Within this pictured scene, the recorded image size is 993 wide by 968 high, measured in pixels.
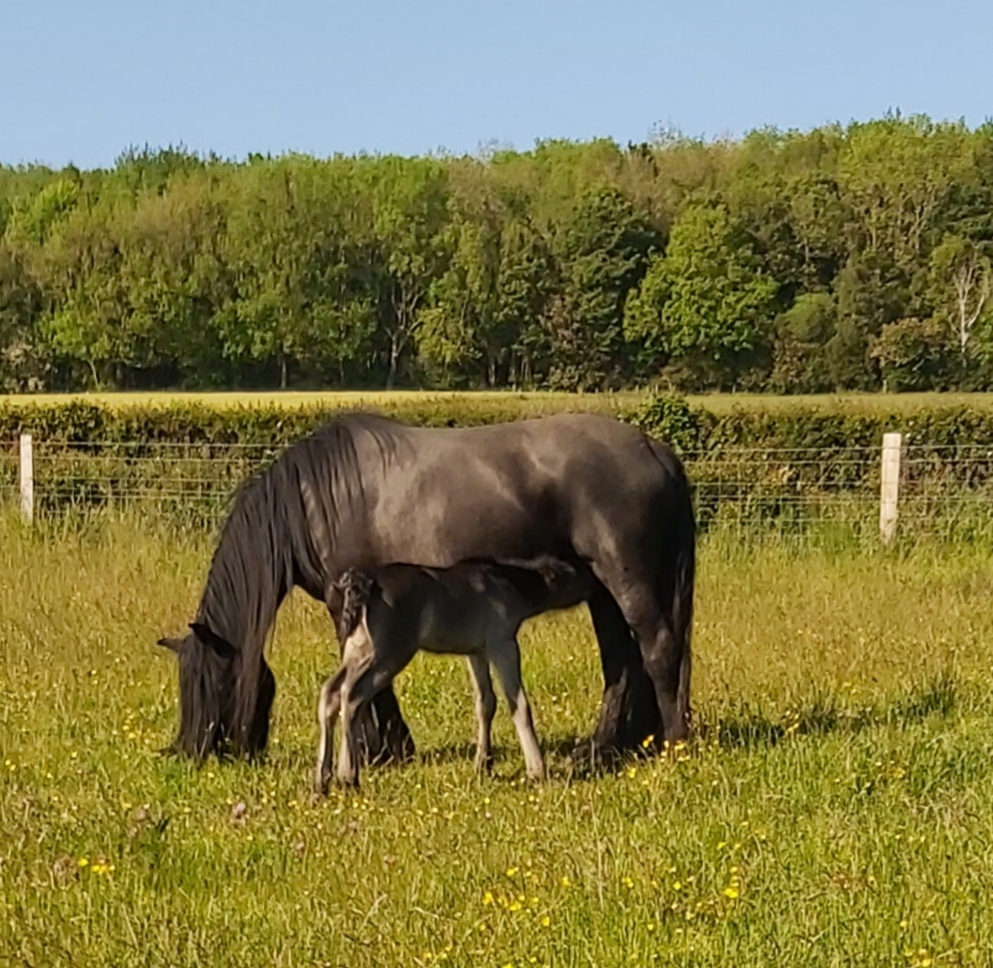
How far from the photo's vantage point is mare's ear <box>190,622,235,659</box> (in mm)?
6395

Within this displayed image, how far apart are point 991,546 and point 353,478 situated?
8186 mm

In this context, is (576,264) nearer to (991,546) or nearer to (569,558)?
(991,546)

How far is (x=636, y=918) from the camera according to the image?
13.7 feet

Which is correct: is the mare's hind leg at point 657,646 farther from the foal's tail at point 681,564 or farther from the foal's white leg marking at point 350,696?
the foal's white leg marking at point 350,696

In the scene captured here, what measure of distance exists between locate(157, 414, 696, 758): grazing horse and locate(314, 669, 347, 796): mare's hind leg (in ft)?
1.78

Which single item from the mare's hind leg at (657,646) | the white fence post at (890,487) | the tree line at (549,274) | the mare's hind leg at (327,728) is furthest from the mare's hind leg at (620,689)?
the tree line at (549,274)

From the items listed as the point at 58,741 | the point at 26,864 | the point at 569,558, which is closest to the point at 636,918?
the point at 26,864

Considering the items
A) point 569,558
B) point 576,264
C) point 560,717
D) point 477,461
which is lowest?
point 560,717

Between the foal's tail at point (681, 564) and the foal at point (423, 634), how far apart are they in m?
0.84

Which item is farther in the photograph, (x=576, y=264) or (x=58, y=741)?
(x=576, y=264)

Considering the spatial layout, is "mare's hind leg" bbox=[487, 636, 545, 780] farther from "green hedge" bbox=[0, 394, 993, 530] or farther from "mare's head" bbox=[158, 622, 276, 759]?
"green hedge" bbox=[0, 394, 993, 530]

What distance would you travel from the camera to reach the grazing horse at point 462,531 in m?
6.58

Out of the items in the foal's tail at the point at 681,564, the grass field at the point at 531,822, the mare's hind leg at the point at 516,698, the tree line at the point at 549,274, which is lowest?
the grass field at the point at 531,822

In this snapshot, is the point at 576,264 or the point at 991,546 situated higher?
the point at 576,264
